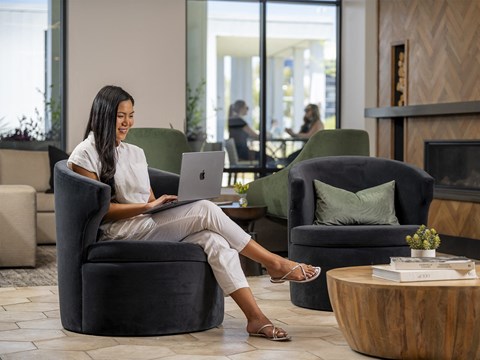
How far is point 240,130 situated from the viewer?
10.2 metres

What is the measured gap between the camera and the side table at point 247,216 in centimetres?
594

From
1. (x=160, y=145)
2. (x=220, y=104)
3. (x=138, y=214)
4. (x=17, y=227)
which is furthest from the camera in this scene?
(x=220, y=104)

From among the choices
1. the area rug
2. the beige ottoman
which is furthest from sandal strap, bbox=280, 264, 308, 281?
the beige ottoman

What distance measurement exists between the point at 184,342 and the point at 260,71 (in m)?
6.67

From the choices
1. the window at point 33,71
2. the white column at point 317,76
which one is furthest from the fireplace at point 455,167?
the window at point 33,71

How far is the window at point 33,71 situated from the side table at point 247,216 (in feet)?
12.4

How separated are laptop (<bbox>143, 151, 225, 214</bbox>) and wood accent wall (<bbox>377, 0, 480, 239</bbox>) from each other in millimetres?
3446

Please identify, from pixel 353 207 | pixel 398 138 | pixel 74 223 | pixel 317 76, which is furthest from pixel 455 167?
pixel 74 223

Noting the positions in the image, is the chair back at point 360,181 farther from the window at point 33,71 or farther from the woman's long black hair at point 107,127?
the window at point 33,71

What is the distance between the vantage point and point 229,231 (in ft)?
13.5

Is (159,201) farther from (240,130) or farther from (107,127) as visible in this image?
(240,130)

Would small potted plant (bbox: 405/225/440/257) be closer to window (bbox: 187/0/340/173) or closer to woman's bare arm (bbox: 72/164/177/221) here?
woman's bare arm (bbox: 72/164/177/221)

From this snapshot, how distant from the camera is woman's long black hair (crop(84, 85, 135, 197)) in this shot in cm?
414

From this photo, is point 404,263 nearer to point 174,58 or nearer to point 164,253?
point 164,253
